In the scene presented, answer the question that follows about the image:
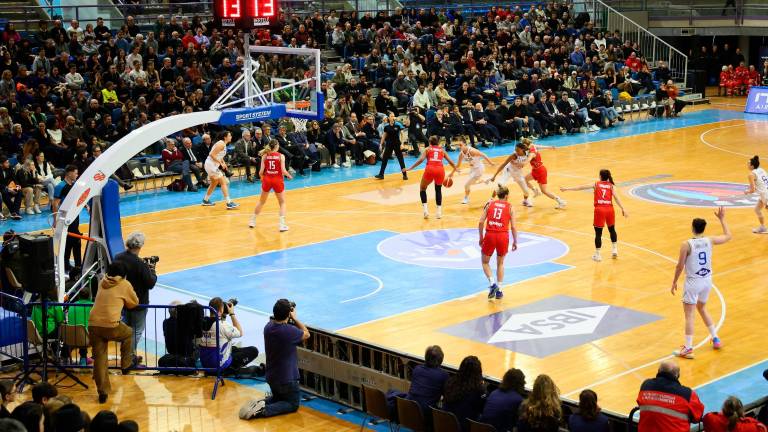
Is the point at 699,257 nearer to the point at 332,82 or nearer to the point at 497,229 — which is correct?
the point at 497,229

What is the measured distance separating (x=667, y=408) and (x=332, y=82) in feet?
80.4

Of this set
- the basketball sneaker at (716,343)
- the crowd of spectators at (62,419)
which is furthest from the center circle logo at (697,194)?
the crowd of spectators at (62,419)

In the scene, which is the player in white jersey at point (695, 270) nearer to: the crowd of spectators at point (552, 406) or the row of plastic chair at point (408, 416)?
the crowd of spectators at point (552, 406)

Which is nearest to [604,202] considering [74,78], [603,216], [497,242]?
[603,216]

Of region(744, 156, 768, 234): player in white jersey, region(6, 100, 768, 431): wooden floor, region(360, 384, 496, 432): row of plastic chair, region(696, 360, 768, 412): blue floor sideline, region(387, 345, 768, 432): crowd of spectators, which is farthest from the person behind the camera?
region(744, 156, 768, 234): player in white jersey

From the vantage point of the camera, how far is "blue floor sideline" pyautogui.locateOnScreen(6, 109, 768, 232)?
2388 cm

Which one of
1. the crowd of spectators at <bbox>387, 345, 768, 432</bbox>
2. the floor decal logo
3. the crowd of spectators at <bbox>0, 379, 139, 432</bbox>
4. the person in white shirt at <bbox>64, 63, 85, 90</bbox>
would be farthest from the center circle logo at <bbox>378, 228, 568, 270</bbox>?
the person in white shirt at <bbox>64, 63, 85, 90</bbox>

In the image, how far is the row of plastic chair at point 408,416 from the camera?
1038 centimetres

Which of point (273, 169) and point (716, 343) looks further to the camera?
point (273, 169)

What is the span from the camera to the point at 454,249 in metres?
20.0

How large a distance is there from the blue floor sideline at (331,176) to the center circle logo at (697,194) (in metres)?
6.88

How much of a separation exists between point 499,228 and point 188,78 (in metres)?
15.8

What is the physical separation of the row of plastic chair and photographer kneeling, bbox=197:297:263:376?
2214mm

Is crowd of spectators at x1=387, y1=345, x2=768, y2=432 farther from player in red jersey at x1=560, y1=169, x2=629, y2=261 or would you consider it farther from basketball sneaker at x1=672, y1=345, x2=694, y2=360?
player in red jersey at x1=560, y1=169, x2=629, y2=261
